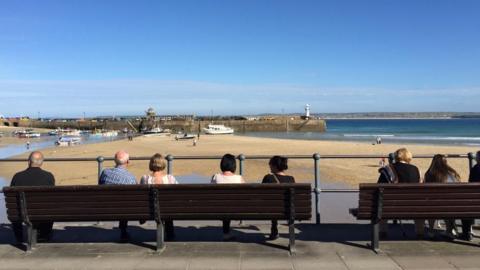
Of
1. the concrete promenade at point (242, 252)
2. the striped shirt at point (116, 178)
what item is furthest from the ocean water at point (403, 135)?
the striped shirt at point (116, 178)

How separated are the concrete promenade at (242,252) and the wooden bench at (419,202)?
0.45 m

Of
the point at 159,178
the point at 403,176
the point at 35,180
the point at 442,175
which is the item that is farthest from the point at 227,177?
the point at 442,175

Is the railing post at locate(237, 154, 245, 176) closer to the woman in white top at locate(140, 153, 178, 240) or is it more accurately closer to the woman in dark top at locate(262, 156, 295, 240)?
the woman in dark top at locate(262, 156, 295, 240)

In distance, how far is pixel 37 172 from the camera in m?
6.80

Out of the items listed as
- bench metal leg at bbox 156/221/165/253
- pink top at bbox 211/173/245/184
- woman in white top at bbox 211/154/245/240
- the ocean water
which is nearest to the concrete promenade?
bench metal leg at bbox 156/221/165/253

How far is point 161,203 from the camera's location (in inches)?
243

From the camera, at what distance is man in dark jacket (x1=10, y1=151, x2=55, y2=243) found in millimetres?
6719

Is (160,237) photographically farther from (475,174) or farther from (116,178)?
(475,174)

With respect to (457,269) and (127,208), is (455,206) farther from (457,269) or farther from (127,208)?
(127,208)

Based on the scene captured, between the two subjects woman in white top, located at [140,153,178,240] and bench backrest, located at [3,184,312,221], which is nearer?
bench backrest, located at [3,184,312,221]

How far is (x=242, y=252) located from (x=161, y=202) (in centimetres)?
116

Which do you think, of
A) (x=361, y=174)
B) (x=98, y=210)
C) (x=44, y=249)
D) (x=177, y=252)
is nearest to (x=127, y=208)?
(x=98, y=210)

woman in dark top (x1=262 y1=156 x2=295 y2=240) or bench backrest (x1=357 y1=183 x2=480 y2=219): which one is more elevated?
woman in dark top (x1=262 y1=156 x2=295 y2=240)

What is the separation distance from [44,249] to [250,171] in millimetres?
15587
